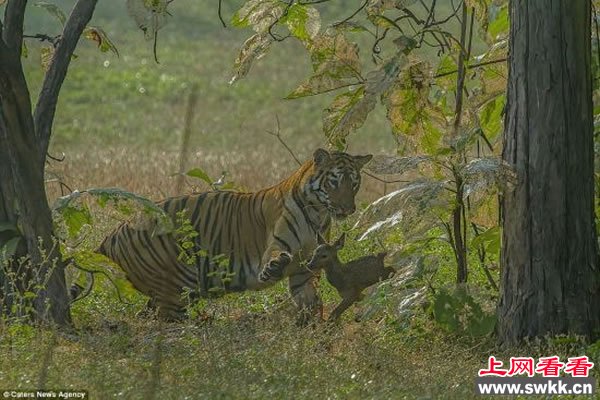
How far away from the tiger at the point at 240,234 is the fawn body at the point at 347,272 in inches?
11.6

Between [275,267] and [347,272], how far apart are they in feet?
1.48

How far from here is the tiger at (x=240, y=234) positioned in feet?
30.8

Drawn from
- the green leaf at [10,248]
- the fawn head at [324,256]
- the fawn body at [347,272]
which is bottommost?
the fawn body at [347,272]

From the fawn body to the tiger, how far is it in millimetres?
294

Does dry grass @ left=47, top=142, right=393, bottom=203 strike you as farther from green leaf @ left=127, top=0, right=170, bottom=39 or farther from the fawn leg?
green leaf @ left=127, top=0, right=170, bottom=39

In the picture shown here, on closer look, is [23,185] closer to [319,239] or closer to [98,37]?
[98,37]

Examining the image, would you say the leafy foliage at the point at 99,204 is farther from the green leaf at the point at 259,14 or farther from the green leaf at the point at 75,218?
the green leaf at the point at 259,14

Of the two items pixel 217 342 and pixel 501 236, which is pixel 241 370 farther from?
pixel 501 236

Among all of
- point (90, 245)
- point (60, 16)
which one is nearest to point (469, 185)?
point (60, 16)

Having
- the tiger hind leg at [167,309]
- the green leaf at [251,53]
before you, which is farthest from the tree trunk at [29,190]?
the tiger hind leg at [167,309]

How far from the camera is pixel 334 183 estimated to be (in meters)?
9.47

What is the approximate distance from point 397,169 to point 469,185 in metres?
0.46

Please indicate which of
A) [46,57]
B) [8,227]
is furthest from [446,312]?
[46,57]

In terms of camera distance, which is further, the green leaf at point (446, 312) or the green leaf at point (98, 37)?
the green leaf at point (98, 37)
